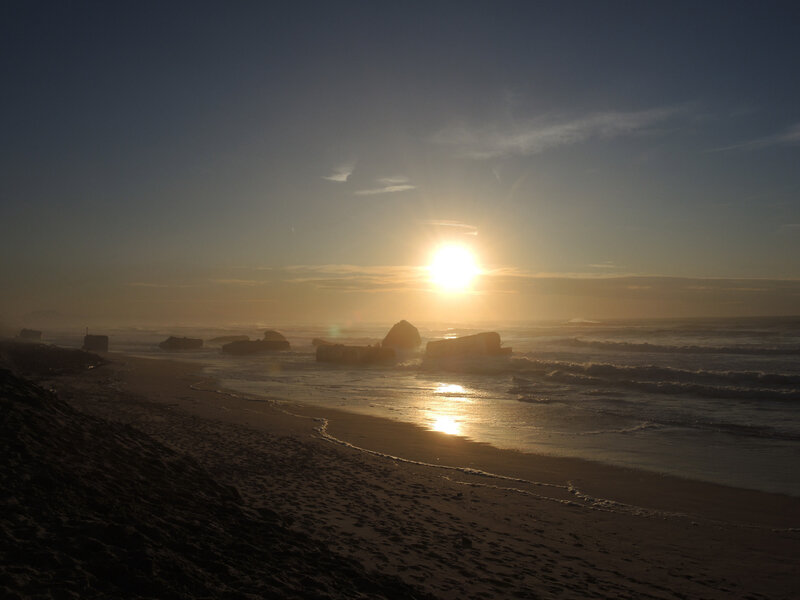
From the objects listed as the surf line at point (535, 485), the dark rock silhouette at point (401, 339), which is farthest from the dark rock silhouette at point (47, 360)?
the dark rock silhouette at point (401, 339)

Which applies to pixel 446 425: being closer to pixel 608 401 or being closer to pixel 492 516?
pixel 492 516

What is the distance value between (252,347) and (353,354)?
14.8 meters

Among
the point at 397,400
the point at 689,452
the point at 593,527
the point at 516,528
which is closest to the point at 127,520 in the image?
the point at 516,528

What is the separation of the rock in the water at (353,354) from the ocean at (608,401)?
168 cm

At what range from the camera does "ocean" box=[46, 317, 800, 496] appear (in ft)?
42.0

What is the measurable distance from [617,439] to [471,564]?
9704 millimetres

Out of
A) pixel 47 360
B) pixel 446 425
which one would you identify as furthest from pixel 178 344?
pixel 446 425

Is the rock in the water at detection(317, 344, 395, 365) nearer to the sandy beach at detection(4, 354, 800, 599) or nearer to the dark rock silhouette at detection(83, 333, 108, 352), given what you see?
the dark rock silhouette at detection(83, 333, 108, 352)

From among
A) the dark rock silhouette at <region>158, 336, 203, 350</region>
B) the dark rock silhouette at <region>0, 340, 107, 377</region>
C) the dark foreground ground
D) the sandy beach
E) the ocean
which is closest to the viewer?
the dark foreground ground

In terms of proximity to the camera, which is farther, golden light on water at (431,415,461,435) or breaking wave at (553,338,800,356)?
breaking wave at (553,338,800,356)

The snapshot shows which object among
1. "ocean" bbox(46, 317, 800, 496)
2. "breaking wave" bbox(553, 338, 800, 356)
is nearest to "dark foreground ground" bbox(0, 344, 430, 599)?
"ocean" bbox(46, 317, 800, 496)

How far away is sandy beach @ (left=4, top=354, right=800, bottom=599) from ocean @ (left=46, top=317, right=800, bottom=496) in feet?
5.69

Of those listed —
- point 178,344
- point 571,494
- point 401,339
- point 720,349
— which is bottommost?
point 571,494

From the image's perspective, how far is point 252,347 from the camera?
50.7 metres
